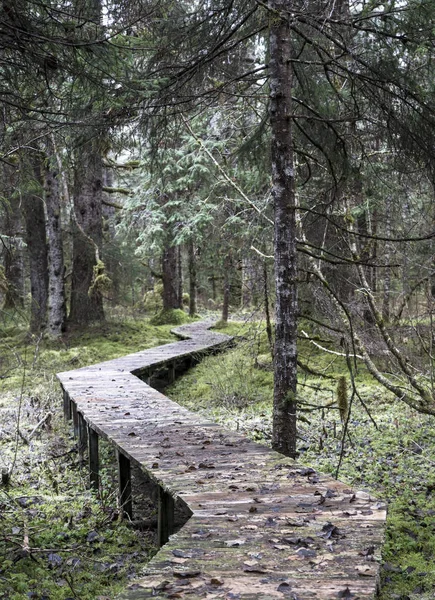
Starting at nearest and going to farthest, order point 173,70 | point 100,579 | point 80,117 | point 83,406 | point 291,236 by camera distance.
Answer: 1. point 100,579
2. point 291,236
3. point 80,117
4. point 173,70
5. point 83,406

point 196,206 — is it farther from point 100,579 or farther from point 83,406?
point 100,579

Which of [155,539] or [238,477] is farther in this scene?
[155,539]

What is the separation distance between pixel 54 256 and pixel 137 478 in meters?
8.53

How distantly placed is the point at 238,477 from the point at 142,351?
1020cm

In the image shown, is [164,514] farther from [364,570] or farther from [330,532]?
[364,570]

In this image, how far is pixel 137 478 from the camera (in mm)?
8633

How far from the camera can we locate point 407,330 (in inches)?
378

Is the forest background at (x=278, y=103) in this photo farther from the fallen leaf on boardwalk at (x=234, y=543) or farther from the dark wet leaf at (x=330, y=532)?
the fallen leaf on boardwalk at (x=234, y=543)

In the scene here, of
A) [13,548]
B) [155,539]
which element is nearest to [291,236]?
[155,539]

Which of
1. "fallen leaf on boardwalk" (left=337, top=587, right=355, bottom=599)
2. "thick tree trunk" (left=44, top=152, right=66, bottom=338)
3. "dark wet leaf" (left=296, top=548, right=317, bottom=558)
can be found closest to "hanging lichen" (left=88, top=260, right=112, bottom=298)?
"thick tree trunk" (left=44, top=152, right=66, bottom=338)

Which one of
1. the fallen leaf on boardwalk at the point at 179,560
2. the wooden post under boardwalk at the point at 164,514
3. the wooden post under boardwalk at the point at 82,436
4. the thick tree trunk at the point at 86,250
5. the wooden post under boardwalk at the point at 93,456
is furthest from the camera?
the thick tree trunk at the point at 86,250

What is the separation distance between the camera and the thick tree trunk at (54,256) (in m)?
15.5

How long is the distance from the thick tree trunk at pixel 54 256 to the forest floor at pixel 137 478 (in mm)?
1550

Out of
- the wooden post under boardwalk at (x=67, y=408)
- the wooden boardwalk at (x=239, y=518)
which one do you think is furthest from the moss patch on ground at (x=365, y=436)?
the wooden post under boardwalk at (x=67, y=408)
